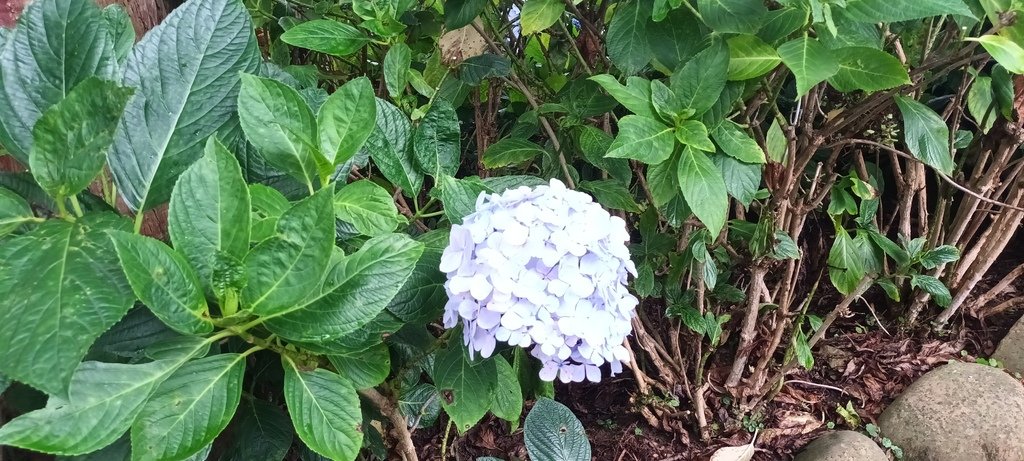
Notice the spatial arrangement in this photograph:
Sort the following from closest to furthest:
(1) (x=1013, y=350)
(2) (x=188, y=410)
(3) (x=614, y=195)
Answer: (2) (x=188, y=410), (3) (x=614, y=195), (1) (x=1013, y=350)

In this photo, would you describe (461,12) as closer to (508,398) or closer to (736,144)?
(736,144)

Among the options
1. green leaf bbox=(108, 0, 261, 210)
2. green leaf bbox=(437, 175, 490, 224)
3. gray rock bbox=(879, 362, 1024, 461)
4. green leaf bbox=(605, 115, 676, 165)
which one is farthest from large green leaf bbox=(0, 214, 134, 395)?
gray rock bbox=(879, 362, 1024, 461)

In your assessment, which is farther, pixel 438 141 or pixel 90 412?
pixel 438 141

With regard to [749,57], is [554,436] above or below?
below

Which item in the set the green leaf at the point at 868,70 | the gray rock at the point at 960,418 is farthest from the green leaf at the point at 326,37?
the gray rock at the point at 960,418

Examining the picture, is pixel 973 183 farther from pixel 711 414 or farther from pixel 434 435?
pixel 434 435

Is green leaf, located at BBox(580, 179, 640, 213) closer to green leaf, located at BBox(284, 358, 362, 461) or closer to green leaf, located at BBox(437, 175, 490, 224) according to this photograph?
green leaf, located at BBox(437, 175, 490, 224)

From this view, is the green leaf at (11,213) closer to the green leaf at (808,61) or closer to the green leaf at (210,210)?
the green leaf at (210,210)

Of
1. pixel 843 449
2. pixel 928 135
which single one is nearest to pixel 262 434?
pixel 928 135
